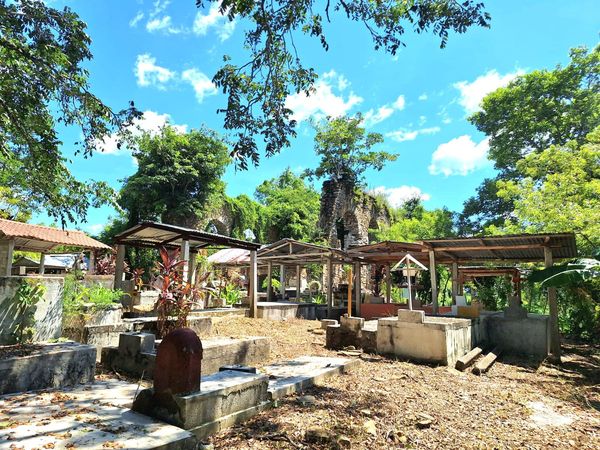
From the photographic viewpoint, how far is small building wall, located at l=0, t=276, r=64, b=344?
15.9 feet

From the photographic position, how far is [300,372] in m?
5.79

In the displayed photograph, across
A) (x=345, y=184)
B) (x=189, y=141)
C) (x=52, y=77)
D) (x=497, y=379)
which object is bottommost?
(x=497, y=379)

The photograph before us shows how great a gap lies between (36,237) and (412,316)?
1341cm

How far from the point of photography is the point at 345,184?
25.0 m

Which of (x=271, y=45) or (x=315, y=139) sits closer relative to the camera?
(x=271, y=45)

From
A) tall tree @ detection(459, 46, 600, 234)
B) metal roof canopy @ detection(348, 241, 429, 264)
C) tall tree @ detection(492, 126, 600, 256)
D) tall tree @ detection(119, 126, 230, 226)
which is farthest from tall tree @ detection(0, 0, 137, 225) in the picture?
tall tree @ detection(459, 46, 600, 234)

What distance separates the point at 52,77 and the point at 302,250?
11288 mm

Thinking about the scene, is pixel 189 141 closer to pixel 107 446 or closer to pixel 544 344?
pixel 544 344

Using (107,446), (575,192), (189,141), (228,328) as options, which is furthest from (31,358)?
(189,141)

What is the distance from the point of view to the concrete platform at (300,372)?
15.6 feet

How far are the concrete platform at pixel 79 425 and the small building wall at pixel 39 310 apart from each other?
4.37 ft

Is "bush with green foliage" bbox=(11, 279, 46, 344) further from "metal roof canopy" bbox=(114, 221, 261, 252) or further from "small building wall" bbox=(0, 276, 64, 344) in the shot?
"metal roof canopy" bbox=(114, 221, 261, 252)

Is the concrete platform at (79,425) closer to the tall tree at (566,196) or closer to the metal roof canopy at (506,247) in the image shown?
the metal roof canopy at (506,247)

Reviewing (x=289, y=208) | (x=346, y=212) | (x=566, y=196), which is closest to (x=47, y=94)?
(x=566, y=196)
